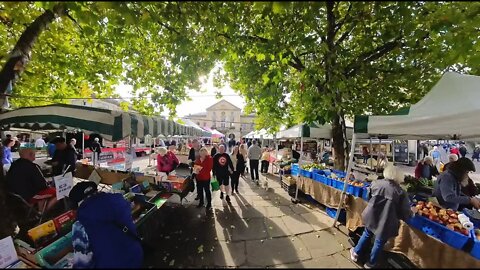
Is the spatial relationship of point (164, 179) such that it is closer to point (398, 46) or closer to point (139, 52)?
point (139, 52)

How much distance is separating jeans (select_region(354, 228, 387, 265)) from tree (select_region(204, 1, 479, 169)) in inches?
97.5

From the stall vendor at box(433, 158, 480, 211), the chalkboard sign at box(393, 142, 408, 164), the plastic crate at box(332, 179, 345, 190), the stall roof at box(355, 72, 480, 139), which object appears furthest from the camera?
the chalkboard sign at box(393, 142, 408, 164)

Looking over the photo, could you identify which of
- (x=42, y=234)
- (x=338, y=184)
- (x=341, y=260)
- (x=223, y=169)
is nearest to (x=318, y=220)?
(x=338, y=184)

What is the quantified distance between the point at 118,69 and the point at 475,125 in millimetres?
8211

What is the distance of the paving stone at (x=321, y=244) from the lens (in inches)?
174

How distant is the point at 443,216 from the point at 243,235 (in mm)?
3300

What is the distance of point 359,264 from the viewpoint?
4.04m

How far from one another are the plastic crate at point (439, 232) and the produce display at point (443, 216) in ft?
0.36

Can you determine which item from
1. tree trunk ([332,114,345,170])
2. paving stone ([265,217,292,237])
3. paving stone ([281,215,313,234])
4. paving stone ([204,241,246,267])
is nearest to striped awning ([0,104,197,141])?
paving stone ([204,241,246,267])

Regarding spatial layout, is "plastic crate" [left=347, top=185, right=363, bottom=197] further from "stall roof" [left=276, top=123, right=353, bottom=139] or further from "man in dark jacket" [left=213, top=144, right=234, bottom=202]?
"man in dark jacket" [left=213, top=144, right=234, bottom=202]

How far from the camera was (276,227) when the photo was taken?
18.5ft

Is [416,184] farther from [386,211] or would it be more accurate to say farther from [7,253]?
[7,253]

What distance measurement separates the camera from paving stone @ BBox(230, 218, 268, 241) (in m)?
5.07

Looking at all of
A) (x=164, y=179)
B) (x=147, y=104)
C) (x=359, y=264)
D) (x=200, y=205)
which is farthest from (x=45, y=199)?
(x=359, y=264)
